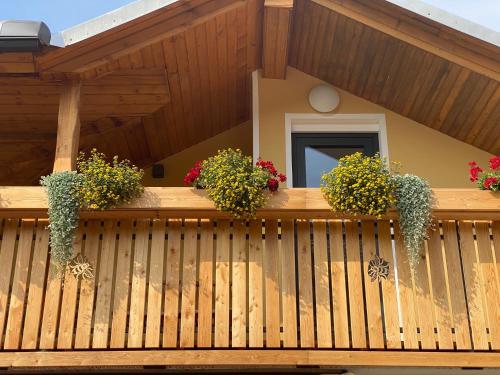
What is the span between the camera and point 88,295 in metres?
5.33

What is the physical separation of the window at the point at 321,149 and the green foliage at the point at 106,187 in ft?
8.11

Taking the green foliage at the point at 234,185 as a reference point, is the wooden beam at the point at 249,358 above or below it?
below

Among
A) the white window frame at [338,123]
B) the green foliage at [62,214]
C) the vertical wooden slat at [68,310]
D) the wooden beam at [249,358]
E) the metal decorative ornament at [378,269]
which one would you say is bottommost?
the wooden beam at [249,358]

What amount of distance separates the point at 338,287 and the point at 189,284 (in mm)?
1298

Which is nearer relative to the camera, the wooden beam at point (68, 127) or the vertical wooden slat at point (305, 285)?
the vertical wooden slat at point (305, 285)

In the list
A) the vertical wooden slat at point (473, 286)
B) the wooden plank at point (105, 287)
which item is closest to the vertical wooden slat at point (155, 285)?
the wooden plank at point (105, 287)

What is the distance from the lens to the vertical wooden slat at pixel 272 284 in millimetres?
5234

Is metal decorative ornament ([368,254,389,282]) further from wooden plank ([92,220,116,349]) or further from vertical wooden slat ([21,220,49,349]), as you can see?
vertical wooden slat ([21,220,49,349])

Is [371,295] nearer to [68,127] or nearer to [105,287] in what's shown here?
[105,287]

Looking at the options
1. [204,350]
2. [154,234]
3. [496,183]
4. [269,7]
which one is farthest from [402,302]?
[269,7]

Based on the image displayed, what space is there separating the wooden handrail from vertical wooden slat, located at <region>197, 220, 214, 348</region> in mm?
210

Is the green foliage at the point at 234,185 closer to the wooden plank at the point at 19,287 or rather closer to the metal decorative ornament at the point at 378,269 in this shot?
the metal decorative ornament at the point at 378,269

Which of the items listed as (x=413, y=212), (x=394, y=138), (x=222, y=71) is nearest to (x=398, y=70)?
(x=394, y=138)

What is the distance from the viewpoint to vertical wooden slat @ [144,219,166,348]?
206 inches
